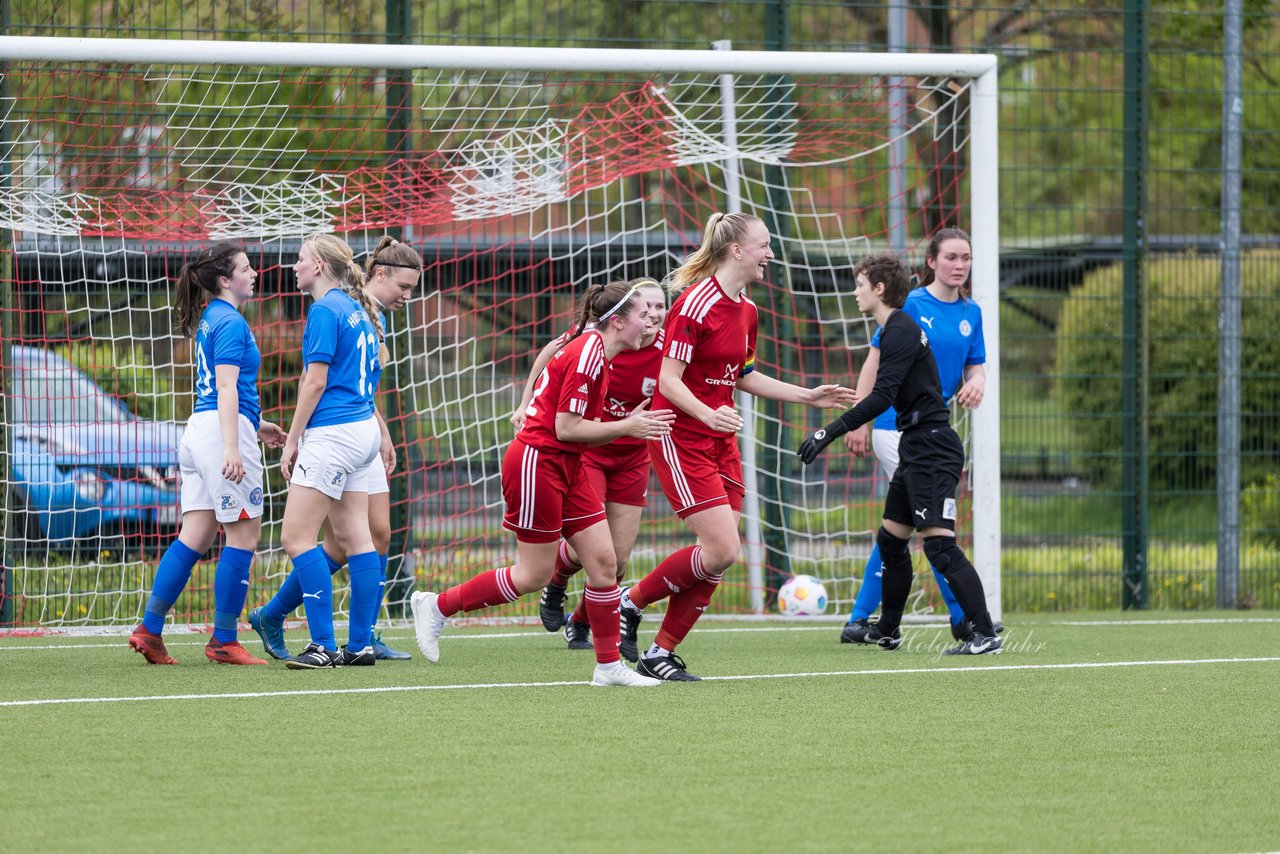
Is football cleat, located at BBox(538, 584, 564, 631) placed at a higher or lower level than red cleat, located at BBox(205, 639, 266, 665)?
higher

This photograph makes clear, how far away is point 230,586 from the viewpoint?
22.8ft

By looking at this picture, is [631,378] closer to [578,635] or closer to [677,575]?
[677,575]

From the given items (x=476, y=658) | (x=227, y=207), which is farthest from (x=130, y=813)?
(x=227, y=207)

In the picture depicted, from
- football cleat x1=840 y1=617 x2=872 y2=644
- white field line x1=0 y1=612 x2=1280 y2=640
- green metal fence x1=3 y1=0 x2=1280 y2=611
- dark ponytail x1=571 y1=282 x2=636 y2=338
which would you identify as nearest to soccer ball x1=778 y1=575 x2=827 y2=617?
white field line x1=0 y1=612 x2=1280 y2=640

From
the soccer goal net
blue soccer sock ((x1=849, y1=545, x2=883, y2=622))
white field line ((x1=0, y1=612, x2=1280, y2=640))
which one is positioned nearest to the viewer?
blue soccer sock ((x1=849, y1=545, x2=883, y2=622))

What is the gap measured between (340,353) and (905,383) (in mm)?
2593

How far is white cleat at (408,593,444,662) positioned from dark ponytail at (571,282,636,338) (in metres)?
1.39

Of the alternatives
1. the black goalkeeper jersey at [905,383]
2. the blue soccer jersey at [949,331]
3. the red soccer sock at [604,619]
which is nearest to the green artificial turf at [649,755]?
the red soccer sock at [604,619]

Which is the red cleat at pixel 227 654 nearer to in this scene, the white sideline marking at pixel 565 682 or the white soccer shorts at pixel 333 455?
the white soccer shorts at pixel 333 455

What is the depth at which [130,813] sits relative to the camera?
3934 mm

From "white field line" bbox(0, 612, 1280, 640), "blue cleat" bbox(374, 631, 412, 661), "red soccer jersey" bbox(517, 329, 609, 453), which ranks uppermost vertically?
"red soccer jersey" bbox(517, 329, 609, 453)

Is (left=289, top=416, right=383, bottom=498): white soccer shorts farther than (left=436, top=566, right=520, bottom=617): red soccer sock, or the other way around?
(left=436, top=566, right=520, bottom=617): red soccer sock

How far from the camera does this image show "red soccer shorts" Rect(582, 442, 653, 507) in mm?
7312

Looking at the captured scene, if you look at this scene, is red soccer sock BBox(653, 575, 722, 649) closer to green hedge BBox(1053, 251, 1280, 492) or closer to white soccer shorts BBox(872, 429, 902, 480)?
white soccer shorts BBox(872, 429, 902, 480)
